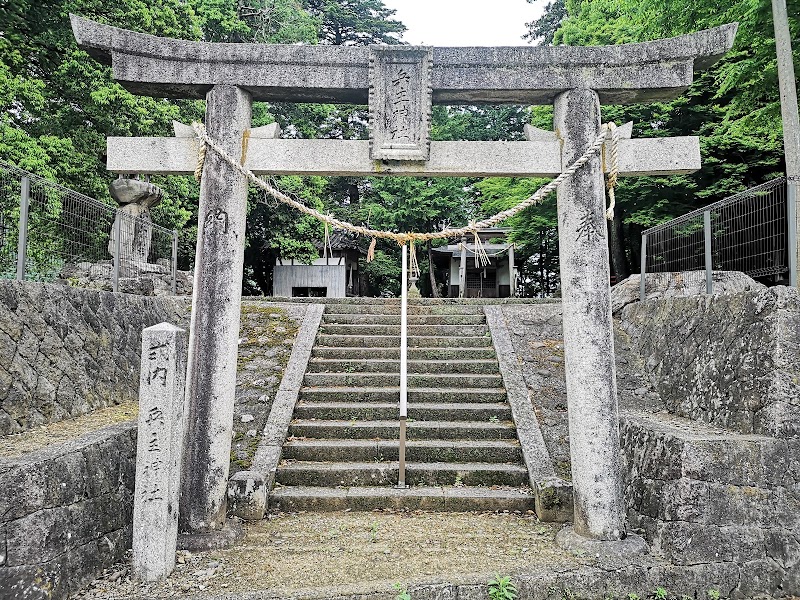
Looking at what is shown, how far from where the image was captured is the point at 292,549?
4.31 m

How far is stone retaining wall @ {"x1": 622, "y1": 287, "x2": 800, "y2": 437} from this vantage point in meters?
4.32

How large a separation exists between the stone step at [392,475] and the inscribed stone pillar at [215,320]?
3.83 ft

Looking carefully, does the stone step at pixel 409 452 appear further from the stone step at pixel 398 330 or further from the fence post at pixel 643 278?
the fence post at pixel 643 278

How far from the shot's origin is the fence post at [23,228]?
204 inches

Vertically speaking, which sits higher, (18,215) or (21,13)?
(21,13)

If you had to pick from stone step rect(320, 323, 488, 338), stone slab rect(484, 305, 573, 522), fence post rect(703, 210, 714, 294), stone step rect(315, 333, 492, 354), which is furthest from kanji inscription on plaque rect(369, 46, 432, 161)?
stone step rect(320, 323, 488, 338)

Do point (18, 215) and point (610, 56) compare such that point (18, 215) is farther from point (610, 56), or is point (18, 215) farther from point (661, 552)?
point (661, 552)

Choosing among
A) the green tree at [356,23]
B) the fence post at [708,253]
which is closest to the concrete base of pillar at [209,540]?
the fence post at [708,253]

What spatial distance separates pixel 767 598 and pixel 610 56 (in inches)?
174

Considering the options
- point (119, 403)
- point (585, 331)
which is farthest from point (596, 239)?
point (119, 403)

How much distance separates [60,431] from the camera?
445cm

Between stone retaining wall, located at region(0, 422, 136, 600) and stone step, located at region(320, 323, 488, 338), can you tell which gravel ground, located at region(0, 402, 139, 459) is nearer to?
stone retaining wall, located at region(0, 422, 136, 600)

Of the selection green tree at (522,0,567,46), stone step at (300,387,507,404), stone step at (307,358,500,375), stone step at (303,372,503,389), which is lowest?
stone step at (300,387,507,404)

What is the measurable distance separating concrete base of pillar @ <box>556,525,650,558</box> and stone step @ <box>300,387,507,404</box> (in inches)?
106
